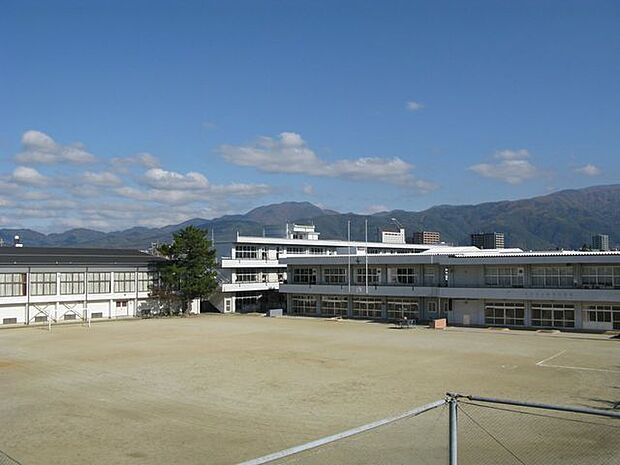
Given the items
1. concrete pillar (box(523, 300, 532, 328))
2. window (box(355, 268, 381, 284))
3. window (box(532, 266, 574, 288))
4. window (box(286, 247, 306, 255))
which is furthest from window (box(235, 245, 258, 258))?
window (box(532, 266, 574, 288))

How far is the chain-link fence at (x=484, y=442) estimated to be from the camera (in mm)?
13031

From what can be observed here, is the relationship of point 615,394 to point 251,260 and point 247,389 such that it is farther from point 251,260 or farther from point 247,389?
point 251,260

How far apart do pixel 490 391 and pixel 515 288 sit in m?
26.1

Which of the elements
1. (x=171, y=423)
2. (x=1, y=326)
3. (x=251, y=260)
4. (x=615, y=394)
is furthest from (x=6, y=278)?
(x=615, y=394)

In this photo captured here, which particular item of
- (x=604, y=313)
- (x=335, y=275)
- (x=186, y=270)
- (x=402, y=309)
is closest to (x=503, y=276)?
(x=604, y=313)

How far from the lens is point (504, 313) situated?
Answer: 47906mm

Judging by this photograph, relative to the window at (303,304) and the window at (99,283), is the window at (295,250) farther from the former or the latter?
the window at (99,283)

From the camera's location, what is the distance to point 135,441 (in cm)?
1590

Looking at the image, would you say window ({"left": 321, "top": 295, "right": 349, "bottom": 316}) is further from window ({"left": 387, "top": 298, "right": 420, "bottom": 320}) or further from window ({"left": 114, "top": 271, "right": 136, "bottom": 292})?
window ({"left": 114, "top": 271, "right": 136, "bottom": 292})

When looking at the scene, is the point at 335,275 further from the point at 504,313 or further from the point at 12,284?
the point at 12,284

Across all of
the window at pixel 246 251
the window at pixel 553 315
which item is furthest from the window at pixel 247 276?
the window at pixel 553 315

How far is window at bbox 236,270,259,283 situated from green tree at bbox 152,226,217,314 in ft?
15.6

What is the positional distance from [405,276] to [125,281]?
88.9ft

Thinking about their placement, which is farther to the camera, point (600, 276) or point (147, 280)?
point (147, 280)
